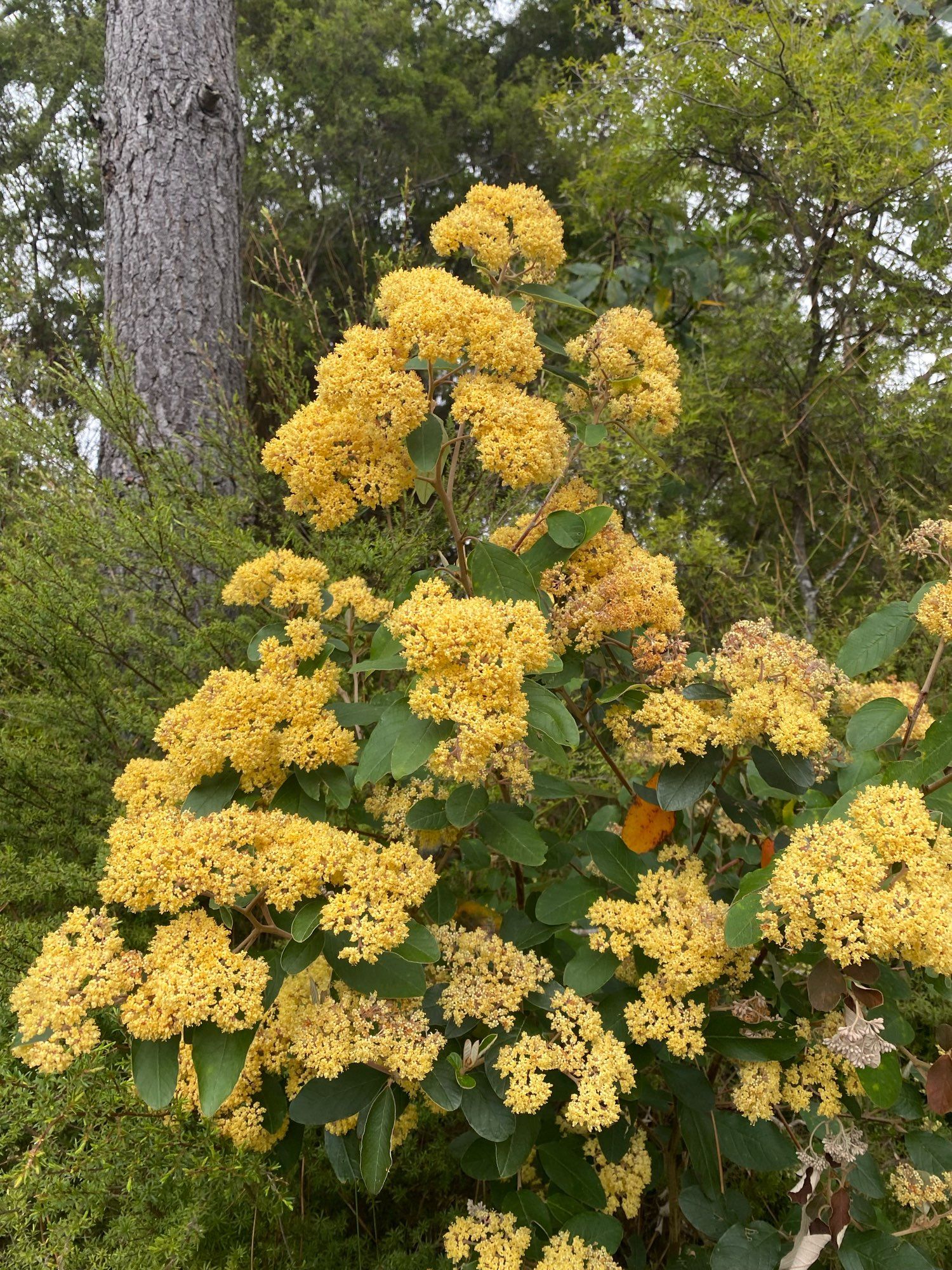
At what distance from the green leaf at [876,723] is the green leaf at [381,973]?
0.84 metres

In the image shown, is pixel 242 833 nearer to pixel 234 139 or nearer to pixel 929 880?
pixel 929 880

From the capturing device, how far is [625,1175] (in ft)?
4.46

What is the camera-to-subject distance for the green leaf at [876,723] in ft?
4.43

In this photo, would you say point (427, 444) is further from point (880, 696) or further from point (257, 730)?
point (880, 696)

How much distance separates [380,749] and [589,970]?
1.68 ft

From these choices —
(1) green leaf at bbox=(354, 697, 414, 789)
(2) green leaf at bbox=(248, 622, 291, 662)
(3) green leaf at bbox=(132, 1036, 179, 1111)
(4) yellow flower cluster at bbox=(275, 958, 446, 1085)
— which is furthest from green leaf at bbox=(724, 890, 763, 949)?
(2) green leaf at bbox=(248, 622, 291, 662)

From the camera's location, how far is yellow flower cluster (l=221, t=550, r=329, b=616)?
1544 mm

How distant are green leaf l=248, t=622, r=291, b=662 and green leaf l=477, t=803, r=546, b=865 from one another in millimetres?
516

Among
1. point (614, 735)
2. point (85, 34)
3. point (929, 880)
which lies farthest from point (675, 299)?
point (85, 34)

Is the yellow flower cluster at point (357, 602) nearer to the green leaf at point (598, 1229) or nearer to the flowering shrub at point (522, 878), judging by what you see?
the flowering shrub at point (522, 878)

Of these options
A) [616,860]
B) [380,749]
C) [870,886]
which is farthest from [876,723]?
[380,749]

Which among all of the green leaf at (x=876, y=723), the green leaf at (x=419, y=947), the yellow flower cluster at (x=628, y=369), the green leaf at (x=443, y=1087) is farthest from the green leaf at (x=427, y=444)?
the green leaf at (x=443, y=1087)

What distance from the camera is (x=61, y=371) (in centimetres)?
234

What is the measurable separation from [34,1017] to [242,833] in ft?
1.18
